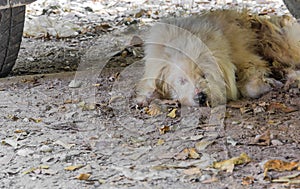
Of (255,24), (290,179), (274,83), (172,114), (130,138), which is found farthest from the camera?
(255,24)

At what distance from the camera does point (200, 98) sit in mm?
3414

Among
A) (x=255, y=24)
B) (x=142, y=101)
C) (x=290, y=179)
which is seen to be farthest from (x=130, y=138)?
(x=255, y=24)

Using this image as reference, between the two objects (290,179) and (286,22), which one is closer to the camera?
(290,179)

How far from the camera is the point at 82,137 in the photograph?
10.2 feet

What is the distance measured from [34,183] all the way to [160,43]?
4.87 ft

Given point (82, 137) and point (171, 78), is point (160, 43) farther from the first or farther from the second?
point (82, 137)

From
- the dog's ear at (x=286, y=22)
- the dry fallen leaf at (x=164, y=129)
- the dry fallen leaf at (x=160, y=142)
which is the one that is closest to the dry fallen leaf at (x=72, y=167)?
the dry fallen leaf at (x=160, y=142)

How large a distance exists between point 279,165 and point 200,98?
0.99 m

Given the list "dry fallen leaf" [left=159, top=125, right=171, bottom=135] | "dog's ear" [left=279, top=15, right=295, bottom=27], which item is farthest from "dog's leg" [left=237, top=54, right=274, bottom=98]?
"dry fallen leaf" [left=159, top=125, right=171, bottom=135]

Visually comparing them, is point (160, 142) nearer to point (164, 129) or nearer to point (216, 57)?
point (164, 129)

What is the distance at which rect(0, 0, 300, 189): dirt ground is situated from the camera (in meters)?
2.51

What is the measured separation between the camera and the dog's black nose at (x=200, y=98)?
341 cm

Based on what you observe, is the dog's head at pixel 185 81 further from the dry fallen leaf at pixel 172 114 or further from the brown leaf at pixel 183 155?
the brown leaf at pixel 183 155

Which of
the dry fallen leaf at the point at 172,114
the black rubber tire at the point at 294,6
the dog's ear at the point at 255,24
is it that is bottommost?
the dry fallen leaf at the point at 172,114
